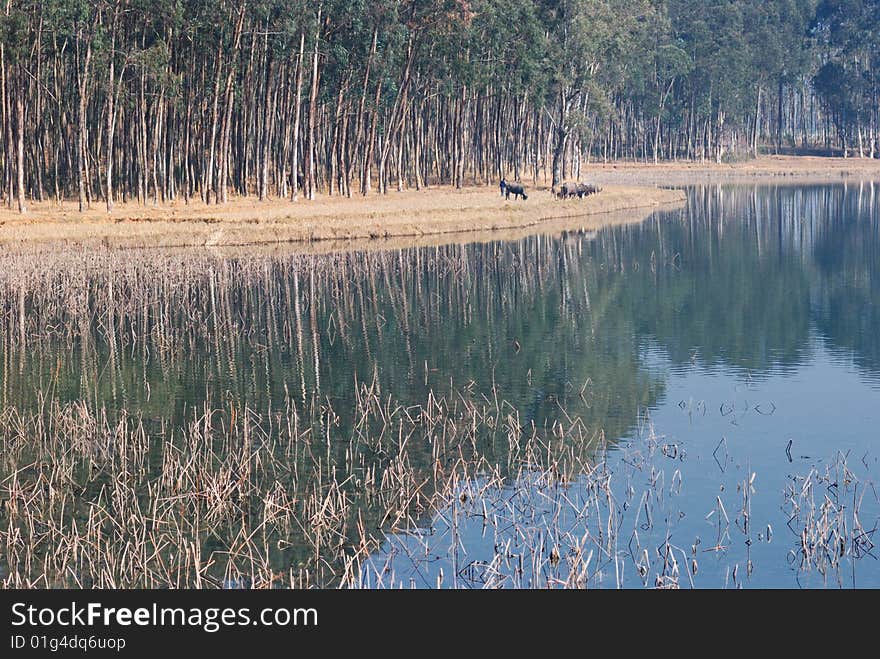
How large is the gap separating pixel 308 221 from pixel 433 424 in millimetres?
36475

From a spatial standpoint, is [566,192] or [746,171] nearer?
[566,192]

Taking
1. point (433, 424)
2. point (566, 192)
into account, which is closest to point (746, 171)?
point (566, 192)

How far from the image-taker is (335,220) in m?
58.2

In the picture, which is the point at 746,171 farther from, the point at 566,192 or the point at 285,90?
the point at 285,90

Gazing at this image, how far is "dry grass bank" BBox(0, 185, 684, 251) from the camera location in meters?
51.7

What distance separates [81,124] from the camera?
187 feet

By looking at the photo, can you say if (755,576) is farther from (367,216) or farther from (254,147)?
(254,147)

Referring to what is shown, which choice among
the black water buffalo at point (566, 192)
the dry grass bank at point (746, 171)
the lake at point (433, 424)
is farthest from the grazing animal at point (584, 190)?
the lake at point (433, 424)

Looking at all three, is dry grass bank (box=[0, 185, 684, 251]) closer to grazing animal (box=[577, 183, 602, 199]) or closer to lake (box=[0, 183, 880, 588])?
grazing animal (box=[577, 183, 602, 199])

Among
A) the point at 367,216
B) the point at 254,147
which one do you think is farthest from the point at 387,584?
the point at 254,147

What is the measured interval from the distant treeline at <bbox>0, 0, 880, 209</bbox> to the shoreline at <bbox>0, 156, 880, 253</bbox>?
9.25 ft

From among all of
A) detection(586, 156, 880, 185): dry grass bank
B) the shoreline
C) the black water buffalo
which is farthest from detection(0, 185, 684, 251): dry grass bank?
detection(586, 156, 880, 185): dry grass bank

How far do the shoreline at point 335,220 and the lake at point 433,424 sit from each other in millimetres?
6208

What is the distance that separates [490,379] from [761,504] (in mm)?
9803
